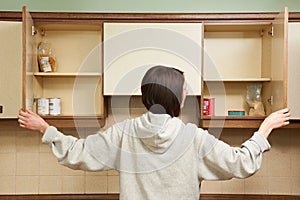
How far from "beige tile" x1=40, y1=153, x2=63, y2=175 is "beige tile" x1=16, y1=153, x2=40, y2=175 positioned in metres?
0.03

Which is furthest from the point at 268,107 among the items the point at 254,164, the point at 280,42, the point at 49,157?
the point at 49,157

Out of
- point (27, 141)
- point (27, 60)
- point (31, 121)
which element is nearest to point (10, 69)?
point (27, 60)

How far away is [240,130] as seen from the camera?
100 inches

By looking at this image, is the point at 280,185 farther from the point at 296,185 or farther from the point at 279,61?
the point at 279,61

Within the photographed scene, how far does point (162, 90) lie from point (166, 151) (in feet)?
0.66

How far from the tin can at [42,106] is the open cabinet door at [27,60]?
0.04m

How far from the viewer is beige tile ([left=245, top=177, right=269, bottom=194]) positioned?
2.56 metres

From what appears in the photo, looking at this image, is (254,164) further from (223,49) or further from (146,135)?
(223,49)

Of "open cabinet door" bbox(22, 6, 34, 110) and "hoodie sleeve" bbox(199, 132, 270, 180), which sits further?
"open cabinet door" bbox(22, 6, 34, 110)

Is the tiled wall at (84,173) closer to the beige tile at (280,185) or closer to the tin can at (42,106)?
the beige tile at (280,185)

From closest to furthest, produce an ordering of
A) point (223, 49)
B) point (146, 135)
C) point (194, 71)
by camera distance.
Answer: point (146, 135)
point (194, 71)
point (223, 49)

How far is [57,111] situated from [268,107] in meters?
1.07

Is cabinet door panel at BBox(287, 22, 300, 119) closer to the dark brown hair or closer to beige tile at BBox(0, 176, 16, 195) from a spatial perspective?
the dark brown hair

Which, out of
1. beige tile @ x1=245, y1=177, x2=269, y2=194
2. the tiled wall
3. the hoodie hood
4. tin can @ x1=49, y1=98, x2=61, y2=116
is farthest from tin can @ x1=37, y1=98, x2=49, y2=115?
A: beige tile @ x1=245, y1=177, x2=269, y2=194
